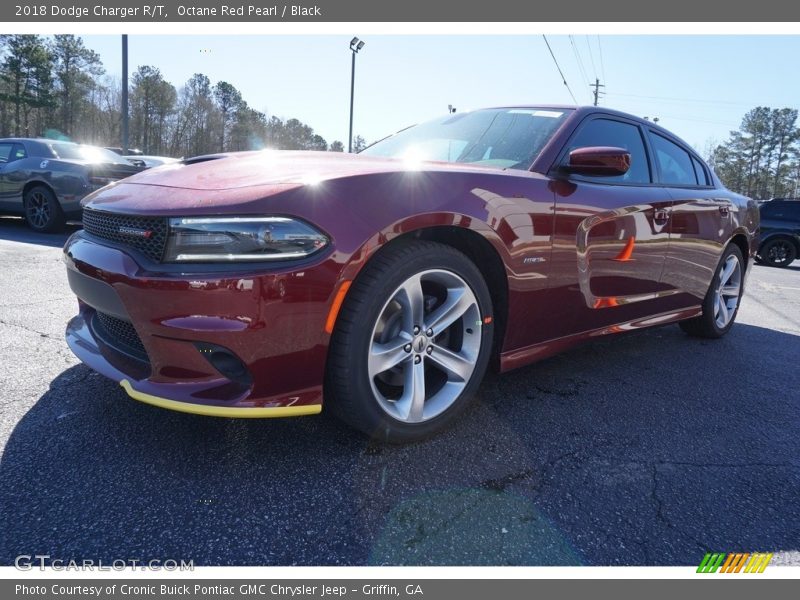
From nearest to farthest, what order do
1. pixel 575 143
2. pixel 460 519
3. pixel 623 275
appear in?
pixel 460 519 < pixel 575 143 < pixel 623 275

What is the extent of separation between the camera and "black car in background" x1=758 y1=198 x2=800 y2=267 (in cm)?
1220

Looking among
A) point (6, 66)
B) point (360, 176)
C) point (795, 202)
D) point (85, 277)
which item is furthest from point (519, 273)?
point (6, 66)

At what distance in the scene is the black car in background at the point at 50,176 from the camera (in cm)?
752

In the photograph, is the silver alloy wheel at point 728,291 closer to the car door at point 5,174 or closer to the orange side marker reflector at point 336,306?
the orange side marker reflector at point 336,306

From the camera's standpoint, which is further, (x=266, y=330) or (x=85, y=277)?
(x=85, y=277)

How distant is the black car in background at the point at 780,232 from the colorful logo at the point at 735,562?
13.1 meters

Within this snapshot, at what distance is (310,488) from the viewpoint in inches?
69.9

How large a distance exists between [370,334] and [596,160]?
4.42 feet

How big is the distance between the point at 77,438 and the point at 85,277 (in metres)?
0.59

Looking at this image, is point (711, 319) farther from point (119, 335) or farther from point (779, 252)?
point (779, 252)

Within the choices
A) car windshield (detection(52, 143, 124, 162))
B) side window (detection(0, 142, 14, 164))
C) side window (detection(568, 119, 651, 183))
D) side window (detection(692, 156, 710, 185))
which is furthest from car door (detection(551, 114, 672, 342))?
side window (detection(0, 142, 14, 164))

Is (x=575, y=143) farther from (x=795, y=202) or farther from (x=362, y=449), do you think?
(x=795, y=202)

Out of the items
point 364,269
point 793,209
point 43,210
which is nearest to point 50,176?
point 43,210
